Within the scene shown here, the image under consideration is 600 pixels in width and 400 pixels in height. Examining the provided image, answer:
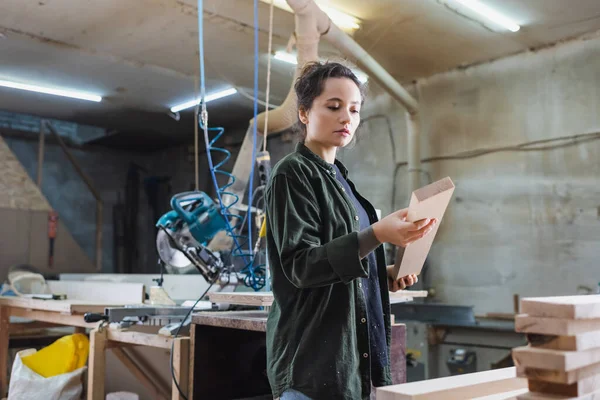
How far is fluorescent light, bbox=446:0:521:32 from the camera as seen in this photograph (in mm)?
3637

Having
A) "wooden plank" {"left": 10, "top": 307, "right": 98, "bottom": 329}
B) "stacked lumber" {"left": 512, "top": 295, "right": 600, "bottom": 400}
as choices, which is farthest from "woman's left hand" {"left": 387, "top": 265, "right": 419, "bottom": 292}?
"wooden plank" {"left": 10, "top": 307, "right": 98, "bottom": 329}

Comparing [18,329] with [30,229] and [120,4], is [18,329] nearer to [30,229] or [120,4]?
[120,4]

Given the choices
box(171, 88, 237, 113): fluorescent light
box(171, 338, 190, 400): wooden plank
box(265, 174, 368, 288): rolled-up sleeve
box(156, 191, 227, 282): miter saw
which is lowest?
box(171, 338, 190, 400): wooden plank

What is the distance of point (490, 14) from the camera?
3785 mm

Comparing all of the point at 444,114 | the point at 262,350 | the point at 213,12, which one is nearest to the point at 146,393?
the point at 262,350

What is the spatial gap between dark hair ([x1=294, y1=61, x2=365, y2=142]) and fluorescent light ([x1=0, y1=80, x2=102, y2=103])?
496 cm

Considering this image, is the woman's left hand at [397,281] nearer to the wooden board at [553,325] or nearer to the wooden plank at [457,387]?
the wooden plank at [457,387]

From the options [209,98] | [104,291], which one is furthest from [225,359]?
[209,98]

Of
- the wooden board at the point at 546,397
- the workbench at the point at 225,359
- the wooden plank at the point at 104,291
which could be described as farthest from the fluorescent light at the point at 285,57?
the wooden board at the point at 546,397

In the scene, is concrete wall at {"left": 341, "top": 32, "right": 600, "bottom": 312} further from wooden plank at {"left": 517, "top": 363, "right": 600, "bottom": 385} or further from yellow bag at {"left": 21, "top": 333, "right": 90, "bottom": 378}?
wooden plank at {"left": 517, "top": 363, "right": 600, "bottom": 385}

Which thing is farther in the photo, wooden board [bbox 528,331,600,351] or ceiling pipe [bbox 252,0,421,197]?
ceiling pipe [bbox 252,0,421,197]

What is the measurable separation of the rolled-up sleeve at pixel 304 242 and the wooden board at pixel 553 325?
26cm

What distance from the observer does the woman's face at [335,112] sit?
3.77 feet

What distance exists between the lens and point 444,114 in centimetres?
488
